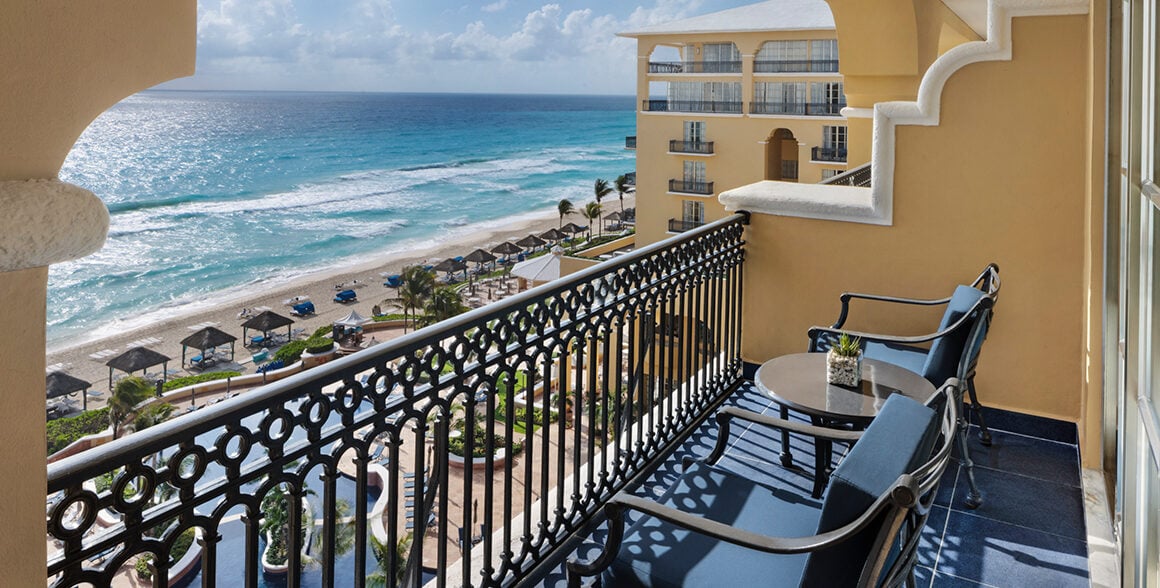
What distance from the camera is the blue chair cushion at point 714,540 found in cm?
185

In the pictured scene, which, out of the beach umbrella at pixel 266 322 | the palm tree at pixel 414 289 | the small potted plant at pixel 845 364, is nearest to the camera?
the small potted plant at pixel 845 364

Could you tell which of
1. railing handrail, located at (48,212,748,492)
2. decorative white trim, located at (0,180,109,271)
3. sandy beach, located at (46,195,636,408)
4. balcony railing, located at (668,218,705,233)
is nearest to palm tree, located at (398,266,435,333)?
sandy beach, located at (46,195,636,408)

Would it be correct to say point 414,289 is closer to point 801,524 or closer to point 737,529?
point 801,524

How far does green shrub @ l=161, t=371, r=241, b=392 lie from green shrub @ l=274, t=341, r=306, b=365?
1469 millimetres

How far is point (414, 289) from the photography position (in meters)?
31.7

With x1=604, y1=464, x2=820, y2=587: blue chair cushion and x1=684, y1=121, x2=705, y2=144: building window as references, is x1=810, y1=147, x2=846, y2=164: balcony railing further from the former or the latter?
x1=604, y1=464, x2=820, y2=587: blue chair cushion

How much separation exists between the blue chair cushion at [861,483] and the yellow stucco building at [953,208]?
417 mm

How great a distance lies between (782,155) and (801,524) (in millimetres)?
31043

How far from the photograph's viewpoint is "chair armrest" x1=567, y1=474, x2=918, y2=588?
1.50 metres

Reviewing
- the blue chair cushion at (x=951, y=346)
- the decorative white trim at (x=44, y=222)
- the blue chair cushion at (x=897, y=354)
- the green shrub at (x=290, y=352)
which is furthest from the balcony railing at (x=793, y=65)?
the decorative white trim at (x=44, y=222)

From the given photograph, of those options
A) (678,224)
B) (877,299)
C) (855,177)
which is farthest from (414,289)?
(877,299)

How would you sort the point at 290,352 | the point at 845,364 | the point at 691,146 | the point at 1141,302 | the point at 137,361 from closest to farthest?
the point at 1141,302 < the point at 845,364 < the point at 137,361 < the point at 290,352 < the point at 691,146

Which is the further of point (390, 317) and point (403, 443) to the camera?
point (390, 317)

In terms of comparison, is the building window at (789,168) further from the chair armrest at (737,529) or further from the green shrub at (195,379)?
the chair armrest at (737,529)
